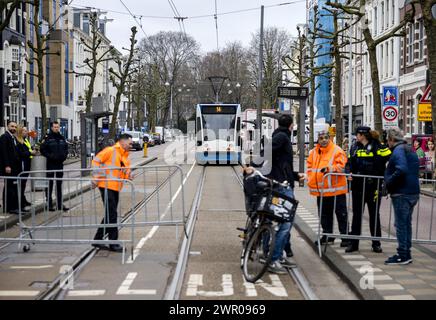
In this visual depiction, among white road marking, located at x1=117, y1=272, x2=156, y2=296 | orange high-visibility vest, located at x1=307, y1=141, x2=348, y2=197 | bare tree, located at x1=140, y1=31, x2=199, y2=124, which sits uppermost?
bare tree, located at x1=140, y1=31, x2=199, y2=124

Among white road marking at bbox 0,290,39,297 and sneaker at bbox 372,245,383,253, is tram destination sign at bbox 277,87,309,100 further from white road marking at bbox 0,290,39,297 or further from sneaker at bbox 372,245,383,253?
white road marking at bbox 0,290,39,297

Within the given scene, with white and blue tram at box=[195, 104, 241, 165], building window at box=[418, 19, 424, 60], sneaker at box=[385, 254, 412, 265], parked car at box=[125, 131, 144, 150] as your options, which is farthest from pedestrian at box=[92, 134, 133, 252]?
parked car at box=[125, 131, 144, 150]

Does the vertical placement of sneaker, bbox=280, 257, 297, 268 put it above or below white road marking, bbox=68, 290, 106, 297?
above

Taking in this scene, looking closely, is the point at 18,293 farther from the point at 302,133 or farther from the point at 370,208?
the point at 302,133

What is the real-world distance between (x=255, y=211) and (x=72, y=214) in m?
3.37

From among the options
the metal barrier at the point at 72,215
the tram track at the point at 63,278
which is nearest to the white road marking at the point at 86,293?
the tram track at the point at 63,278

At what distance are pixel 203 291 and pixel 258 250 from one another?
53.6 inches

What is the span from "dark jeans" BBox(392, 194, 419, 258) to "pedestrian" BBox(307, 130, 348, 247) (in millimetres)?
1119

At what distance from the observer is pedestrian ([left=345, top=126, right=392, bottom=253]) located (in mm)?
10539

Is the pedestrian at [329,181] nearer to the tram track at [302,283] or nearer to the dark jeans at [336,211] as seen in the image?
the dark jeans at [336,211]

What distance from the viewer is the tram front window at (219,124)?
35219 mm

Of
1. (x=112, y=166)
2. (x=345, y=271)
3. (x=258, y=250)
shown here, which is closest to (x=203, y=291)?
(x=258, y=250)

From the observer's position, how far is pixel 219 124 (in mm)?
35250
